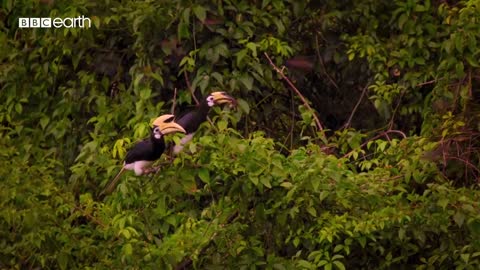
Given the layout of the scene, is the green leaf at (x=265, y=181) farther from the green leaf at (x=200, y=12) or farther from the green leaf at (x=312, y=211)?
the green leaf at (x=200, y=12)

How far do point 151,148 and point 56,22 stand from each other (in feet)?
5.10

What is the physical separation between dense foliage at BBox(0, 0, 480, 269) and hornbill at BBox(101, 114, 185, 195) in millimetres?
45

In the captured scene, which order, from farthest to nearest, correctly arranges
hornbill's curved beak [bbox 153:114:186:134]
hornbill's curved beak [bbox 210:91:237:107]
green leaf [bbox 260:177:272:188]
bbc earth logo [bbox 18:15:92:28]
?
bbc earth logo [bbox 18:15:92:28] < hornbill's curved beak [bbox 210:91:237:107] < green leaf [bbox 260:177:272:188] < hornbill's curved beak [bbox 153:114:186:134]

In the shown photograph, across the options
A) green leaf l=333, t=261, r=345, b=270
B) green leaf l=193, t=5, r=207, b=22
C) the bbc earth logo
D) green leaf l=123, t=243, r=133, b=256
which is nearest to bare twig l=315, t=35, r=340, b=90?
green leaf l=193, t=5, r=207, b=22

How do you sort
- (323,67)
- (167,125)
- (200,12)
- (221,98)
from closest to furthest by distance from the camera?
(167,125) → (221,98) → (200,12) → (323,67)

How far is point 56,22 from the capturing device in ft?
22.2

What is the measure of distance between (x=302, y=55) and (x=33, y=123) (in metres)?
1.35

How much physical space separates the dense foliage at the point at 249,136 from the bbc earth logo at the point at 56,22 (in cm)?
3

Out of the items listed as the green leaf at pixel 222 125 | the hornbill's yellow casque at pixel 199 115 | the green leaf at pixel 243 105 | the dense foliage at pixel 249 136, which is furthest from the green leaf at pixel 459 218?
the green leaf at pixel 243 105

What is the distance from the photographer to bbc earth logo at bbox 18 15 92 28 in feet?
21.9

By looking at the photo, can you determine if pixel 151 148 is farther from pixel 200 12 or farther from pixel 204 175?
pixel 200 12

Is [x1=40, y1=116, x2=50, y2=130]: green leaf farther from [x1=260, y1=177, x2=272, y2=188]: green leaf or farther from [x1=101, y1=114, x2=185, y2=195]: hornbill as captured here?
[x1=260, y1=177, x2=272, y2=188]: green leaf

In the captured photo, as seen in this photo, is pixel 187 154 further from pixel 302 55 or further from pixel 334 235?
pixel 302 55

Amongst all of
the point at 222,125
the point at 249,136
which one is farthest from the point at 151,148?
the point at 249,136
